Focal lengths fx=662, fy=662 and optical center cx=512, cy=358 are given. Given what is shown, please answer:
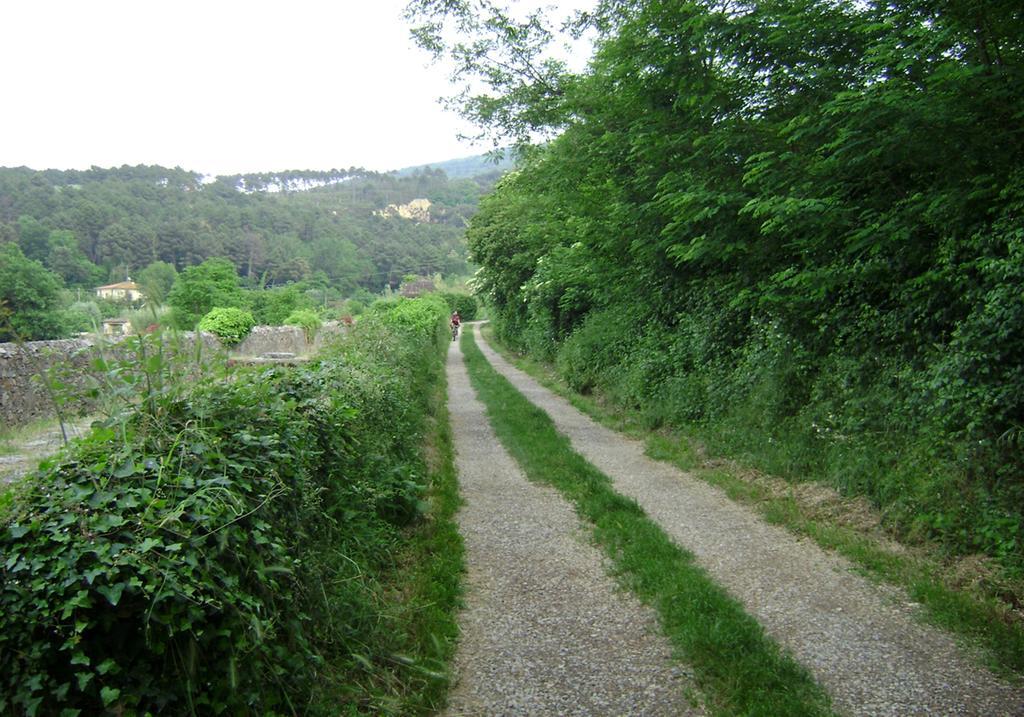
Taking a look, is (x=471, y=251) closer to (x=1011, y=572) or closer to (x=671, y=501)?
(x=671, y=501)

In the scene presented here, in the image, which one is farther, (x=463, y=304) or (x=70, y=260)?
(x=463, y=304)

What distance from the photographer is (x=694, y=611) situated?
179 inches

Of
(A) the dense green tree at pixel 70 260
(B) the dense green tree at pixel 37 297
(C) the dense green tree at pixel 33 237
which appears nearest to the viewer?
(B) the dense green tree at pixel 37 297

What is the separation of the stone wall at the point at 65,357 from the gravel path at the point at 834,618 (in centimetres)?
404

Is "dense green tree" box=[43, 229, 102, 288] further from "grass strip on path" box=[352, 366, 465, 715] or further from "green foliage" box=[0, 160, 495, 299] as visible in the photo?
"grass strip on path" box=[352, 366, 465, 715]

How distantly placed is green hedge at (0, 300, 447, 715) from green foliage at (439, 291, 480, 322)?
62339mm

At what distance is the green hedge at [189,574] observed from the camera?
210 cm

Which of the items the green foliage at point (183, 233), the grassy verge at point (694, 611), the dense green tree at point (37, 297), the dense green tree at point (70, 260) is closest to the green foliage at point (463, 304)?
the green foliage at point (183, 233)

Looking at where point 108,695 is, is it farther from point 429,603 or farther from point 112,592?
point 429,603

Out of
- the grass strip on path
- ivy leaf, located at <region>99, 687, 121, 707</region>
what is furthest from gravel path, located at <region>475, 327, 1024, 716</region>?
ivy leaf, located at <region>99, 687, 121, 707</region>

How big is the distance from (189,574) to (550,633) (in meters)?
2.78

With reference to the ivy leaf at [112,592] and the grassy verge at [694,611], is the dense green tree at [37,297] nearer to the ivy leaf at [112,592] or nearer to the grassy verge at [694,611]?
the grassy verge at [694,611]

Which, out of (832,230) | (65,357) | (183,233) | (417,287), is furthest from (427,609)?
(417,287)

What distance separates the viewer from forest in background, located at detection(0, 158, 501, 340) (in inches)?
596
